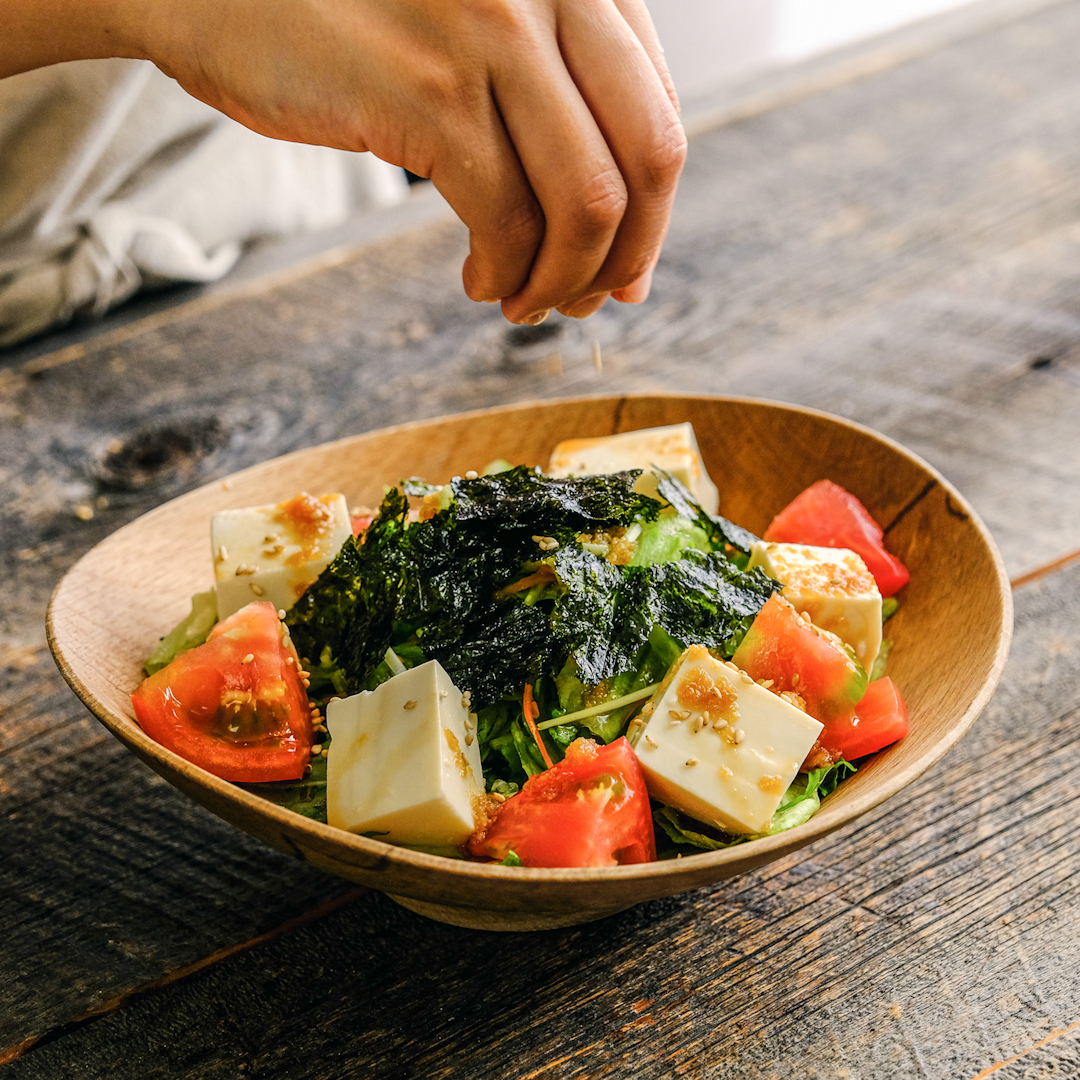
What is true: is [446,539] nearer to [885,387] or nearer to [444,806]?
[444,806]

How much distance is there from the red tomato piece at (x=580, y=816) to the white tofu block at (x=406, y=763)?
0.07 metres

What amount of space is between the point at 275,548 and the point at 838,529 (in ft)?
3.63

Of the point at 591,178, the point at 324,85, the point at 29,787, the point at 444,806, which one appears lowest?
the point at 29,787

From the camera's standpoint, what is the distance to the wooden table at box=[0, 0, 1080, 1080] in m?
1.53

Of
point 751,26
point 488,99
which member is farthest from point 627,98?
point 751,26

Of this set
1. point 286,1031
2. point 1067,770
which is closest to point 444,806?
point 286,1031

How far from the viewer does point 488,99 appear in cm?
157

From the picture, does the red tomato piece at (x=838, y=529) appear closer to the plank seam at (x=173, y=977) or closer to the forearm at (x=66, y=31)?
the plank seam at (x=173, y=977)

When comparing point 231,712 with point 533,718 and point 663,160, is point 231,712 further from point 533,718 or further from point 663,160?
point 663,160

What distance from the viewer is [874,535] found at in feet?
6.66

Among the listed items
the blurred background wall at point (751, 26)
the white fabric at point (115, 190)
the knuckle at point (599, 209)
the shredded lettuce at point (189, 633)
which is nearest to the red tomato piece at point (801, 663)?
the knuckle at point (599, 209)

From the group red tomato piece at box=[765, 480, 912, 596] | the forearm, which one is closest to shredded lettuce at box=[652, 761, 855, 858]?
red tomato piece at box=[765, 480, 912, 596]

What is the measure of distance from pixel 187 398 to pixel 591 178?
200 cm

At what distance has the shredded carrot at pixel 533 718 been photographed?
161cm
